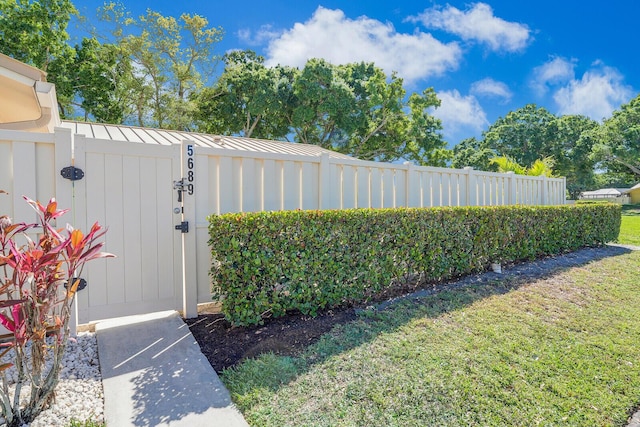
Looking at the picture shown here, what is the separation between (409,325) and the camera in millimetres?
3451

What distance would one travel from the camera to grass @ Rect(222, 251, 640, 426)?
2.23 meters

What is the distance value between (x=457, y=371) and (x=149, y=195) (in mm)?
3462

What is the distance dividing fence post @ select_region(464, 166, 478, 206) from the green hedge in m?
0.83

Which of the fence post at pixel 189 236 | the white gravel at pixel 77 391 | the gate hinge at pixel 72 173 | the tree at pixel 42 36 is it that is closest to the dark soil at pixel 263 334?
the fence post at pixel 189 236

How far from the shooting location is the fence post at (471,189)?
6.55 metres

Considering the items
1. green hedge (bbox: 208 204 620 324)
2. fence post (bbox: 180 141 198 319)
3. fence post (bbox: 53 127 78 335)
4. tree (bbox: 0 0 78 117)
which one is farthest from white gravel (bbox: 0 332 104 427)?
tree (bbox: 0 0 78 117)

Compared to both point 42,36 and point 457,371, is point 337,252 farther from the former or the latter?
point 42,36

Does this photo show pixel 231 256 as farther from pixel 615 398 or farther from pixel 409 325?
pixel 615 398

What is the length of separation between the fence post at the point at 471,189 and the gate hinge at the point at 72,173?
6.12 m

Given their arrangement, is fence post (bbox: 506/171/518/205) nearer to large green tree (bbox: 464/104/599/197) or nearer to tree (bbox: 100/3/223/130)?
tree (bbox: 100/3/223/130)

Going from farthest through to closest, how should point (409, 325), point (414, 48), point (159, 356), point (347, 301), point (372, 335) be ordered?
1. point (414, 48)
2. point (347, 301)
3. point (409, 325)
4. point (372, 335)
5. point (159, 356)

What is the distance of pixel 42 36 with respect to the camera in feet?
45.6

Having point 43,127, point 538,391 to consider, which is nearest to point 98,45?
point 43,127

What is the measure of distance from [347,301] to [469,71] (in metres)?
15.4
